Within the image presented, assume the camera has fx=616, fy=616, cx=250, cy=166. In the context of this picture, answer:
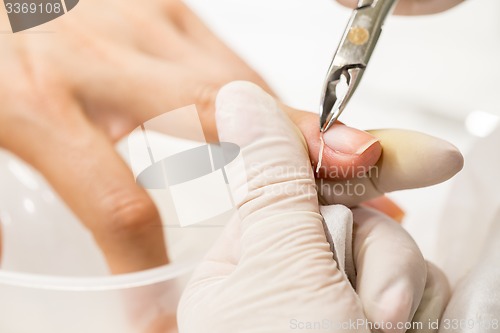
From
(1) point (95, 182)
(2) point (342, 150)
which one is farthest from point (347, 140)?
(1) point (95, 182)

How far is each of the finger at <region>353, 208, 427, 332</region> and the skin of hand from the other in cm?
10

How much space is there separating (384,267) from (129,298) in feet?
0.68

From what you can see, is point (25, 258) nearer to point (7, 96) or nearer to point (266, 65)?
point (7, 96)


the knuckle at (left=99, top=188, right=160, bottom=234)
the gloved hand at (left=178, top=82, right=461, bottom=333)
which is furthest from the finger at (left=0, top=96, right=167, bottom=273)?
the gloved hand at (left=178, top=82, right=461, bottom=333)

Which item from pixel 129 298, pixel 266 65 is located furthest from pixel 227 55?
pixel 129 298

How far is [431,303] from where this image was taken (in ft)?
1.31

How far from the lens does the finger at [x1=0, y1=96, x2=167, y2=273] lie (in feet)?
1.61

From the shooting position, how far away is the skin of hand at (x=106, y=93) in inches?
19.7

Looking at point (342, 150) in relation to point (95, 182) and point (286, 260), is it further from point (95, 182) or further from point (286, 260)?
point (95, 182)

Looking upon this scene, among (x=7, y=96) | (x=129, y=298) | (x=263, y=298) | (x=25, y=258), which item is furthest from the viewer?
(x=25, y=258)

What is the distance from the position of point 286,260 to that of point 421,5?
0.39 meters

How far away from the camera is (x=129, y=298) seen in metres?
0.47

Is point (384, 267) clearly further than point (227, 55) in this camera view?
No

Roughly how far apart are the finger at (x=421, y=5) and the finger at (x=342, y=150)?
0.27 meters
